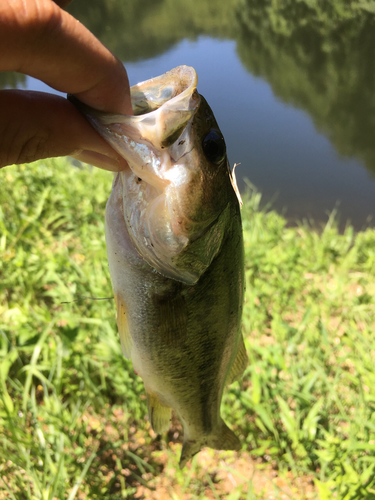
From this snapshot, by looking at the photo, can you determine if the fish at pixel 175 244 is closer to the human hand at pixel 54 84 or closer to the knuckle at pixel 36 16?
the human hand at pixel 54 84

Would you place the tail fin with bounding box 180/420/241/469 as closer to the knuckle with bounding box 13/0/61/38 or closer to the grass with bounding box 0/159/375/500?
the grass with bounding box 0/159/375/500

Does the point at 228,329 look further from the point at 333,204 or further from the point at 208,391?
the point at 333,204

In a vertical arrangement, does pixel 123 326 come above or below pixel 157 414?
above

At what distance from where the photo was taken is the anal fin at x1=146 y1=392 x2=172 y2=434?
1.88m

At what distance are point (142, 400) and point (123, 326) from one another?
54.1 inches

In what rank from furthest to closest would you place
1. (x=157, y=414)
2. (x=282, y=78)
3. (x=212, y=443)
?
(x=282, y=78)
(x=212, y=443)
(x=157, y=414)

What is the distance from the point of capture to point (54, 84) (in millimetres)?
1157

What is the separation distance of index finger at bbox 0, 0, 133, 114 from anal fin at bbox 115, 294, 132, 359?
2.41 ft

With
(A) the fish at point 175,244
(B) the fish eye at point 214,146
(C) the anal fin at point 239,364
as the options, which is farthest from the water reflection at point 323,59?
(B) the fish eye at point 214,146

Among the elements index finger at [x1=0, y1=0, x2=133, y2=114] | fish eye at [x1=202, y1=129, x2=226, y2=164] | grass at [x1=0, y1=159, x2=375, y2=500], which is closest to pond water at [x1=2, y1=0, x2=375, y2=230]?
grass at [x1=0, y1=159, x2=375, y2=500]

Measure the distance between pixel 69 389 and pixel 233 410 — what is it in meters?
1.19

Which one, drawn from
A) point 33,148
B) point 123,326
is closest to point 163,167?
point 33,148

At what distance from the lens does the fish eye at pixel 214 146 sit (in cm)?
128

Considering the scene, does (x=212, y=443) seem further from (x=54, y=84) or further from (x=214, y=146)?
(x=54, y=84)
